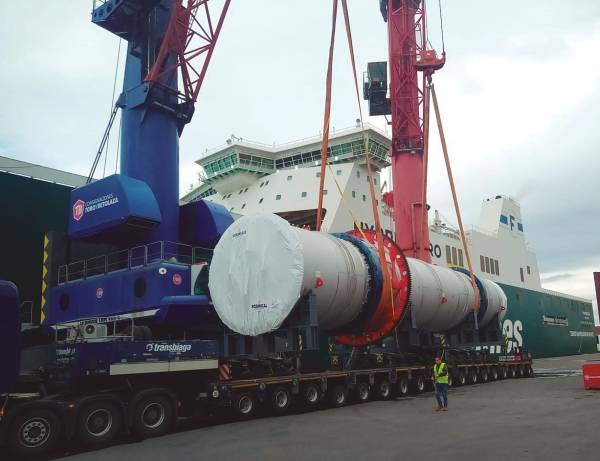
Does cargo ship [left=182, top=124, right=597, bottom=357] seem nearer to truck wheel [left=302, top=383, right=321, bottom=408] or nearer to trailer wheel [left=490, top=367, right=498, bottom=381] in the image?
trailer wheel [left=490, top=367, right=498, bottom=381]

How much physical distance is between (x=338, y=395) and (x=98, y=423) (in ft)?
21.4

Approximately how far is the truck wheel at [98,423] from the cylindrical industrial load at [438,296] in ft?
28.9

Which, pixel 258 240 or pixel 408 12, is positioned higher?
pixel 408 12

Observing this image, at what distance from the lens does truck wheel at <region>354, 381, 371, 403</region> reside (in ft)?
49.2

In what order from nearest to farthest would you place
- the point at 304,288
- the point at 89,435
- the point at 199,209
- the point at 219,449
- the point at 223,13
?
the point at 219,449 < the point at 89,435 < the point at 304,288 < the point at 199,209 < the point at 223,13

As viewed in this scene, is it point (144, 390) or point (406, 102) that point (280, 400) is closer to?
point (144, 390)

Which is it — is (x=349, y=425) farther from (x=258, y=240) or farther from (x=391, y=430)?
(x=258, y=240)

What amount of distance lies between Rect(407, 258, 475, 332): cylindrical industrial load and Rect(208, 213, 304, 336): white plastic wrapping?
473 cm

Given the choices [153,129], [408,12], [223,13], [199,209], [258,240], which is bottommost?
[258,240]

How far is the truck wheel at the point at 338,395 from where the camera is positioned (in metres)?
14.2

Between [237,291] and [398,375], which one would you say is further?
[398,375]

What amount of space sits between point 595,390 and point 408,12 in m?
17.7

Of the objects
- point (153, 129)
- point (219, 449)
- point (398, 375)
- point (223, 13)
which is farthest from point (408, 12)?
point (219, 449)

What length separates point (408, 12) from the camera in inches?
1013
